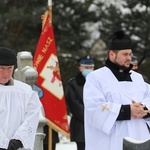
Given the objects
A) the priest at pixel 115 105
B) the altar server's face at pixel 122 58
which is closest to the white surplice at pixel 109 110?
the priest at pixel 115 105

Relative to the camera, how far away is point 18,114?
6137 millimetres

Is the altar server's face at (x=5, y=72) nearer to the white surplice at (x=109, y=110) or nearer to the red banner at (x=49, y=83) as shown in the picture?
the white surplice at (x=109, y=110)

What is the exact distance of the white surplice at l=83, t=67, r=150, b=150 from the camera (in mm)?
6750

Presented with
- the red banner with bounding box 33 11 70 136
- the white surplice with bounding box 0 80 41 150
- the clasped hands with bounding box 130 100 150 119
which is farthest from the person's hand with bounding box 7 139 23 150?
the red banner with bounding box 33 11 70 136

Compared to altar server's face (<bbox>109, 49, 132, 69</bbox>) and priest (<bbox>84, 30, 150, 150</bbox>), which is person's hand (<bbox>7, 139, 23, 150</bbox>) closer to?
priest (<bbox>84, 30, 150, 150</bbox>)

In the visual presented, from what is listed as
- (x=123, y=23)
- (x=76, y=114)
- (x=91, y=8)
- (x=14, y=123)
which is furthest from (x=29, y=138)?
(x=91, y=8)

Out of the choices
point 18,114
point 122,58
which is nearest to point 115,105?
point 122,58

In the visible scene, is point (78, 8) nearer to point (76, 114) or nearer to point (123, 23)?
point (123, 23)

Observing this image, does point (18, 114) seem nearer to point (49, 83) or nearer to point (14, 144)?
point (14, 144)

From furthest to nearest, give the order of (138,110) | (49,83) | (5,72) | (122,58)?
1. (49,83)
2. (122,58)
3. (138,110)
4. (5,72)

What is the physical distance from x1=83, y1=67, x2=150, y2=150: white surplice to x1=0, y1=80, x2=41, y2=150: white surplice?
0.72 m

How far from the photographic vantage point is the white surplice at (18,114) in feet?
19.9

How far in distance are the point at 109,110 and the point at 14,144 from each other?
116 centimetres

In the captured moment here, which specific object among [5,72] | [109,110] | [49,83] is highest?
[5,72]
